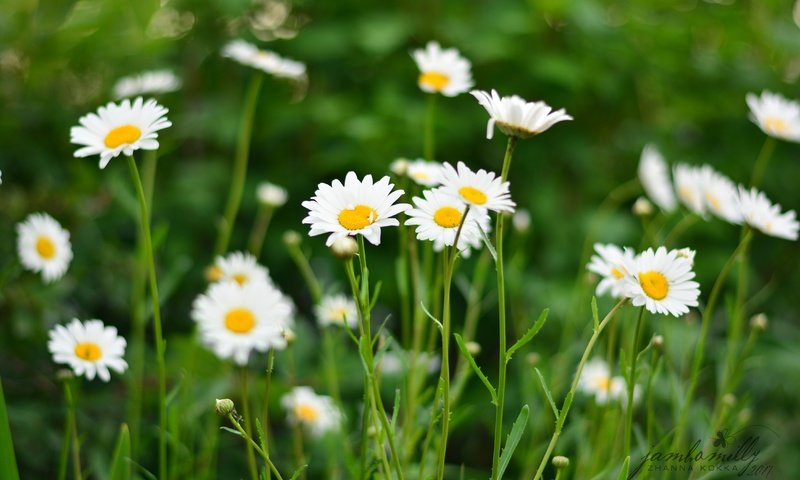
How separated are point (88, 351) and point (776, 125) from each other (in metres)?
0.80

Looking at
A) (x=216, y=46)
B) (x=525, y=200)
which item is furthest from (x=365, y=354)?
(x=216, y=46)

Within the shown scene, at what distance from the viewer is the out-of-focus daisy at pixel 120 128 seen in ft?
1.92

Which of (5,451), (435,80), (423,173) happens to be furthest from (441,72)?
(5,451)

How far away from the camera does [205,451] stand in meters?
0.81

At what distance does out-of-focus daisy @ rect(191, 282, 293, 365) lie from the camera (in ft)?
2.20

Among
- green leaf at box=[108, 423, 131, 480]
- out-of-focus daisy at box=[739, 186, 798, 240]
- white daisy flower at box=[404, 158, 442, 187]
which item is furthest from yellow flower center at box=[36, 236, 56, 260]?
out-of-focus daisy at box=[739, 186, 798, 240]

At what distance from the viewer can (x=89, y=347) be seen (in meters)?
0.67

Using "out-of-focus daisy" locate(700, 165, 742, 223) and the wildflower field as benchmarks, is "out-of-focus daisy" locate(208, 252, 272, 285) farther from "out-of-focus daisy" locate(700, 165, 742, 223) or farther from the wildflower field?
"out-of-focus daisy" locate(700, 165, 742, 223)

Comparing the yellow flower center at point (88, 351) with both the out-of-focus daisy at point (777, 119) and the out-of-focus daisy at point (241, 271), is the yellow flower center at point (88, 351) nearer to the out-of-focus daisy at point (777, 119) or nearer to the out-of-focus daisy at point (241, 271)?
the out-of-focus daisy at point (241, 271)

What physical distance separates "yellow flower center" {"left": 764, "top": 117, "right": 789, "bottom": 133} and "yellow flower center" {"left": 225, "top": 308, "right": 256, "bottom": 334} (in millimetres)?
630

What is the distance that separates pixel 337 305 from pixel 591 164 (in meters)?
0.72

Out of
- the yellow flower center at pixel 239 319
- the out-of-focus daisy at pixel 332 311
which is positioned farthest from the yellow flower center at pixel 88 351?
the out-of-focus daisy at pixel 332 311

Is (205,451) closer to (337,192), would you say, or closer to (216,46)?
(337,192)

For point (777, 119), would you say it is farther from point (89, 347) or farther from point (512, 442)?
point (89, 347)
